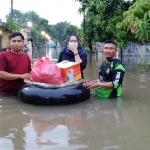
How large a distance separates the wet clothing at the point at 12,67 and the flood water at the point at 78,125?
0.23m

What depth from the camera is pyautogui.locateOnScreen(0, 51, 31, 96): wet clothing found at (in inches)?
240

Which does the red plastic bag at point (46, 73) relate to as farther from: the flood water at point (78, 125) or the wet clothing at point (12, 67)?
the flood water at point (78, 125)

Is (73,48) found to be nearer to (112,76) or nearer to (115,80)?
(112,76)

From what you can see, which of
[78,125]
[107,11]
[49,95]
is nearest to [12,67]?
[49,95]

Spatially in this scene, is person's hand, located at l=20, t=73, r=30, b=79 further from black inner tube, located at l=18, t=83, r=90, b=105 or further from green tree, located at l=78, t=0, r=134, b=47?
green tree, located at l=78, t=0, r=134, b=47

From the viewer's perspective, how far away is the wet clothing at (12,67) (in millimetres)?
6098

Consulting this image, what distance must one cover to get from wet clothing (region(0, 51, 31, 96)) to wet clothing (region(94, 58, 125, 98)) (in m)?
1.63

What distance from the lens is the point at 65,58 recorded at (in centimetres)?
700

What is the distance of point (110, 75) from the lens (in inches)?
251

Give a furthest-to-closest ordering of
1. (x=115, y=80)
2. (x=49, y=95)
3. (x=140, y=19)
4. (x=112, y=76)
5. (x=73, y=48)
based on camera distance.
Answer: (x=140, y=19) < (x=73, y=48) < (x=112, y=76) < (x=115, y=80) < (x=49, y=95)

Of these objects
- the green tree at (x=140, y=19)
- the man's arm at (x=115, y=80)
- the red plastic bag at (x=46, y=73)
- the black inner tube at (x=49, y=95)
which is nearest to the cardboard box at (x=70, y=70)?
the red plastic bag at (x=46, y=73)

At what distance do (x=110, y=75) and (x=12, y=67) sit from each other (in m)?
2.05

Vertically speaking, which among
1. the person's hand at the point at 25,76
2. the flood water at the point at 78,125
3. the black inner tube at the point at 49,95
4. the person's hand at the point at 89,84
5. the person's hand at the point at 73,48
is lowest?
the flood water at the point at 78,125

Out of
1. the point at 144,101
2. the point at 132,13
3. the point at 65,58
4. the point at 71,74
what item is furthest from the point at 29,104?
the point at 132,13
